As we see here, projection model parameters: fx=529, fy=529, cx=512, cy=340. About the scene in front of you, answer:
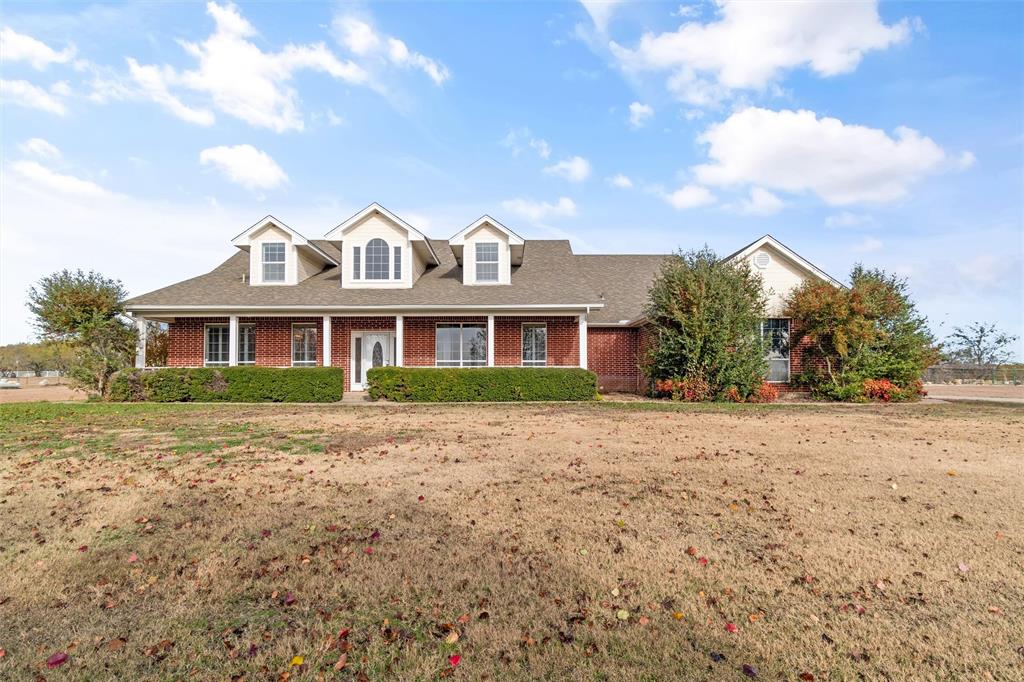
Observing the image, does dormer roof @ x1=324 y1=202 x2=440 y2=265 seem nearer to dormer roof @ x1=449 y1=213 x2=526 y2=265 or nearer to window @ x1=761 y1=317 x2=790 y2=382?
dormer roof @ x1=449 y1=213 x2=526 y2=265

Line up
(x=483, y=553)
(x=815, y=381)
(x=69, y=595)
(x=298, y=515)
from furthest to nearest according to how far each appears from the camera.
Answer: (x=815, y=381)
(x=298, y=515)
(x=483, y=553)
(x=69, y=595)

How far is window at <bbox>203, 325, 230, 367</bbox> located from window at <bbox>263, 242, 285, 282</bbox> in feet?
8.24

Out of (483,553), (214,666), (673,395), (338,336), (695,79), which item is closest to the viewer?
(214,666)

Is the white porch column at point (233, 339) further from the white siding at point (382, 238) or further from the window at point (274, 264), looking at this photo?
the white siding at point (382, 238)

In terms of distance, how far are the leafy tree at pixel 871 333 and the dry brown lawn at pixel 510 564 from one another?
994cm

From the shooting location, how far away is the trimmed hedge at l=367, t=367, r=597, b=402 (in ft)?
53.5

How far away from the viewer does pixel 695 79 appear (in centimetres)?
1391

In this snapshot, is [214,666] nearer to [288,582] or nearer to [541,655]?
[288,582]

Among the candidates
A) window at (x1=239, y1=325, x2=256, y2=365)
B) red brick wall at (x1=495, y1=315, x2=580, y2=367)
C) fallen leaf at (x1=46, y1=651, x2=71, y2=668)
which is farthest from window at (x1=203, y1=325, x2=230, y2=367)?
fallen leaf at (x1=46, y1=651, x2=71, y2=668)

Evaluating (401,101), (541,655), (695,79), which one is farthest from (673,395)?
(541,655)

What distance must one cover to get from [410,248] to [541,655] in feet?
58.8

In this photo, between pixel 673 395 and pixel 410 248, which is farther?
pixel 410 248

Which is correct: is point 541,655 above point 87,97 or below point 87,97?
below

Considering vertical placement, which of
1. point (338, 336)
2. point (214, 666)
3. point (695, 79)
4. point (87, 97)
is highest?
point (695, 79)
